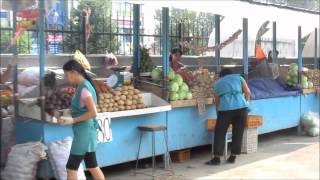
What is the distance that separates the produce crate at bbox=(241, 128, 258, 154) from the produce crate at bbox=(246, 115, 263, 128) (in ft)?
0.24

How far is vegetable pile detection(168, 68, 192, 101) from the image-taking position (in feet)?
24.3

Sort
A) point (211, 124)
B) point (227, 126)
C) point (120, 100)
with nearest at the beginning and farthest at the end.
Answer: point (120, 100)
point (227, 126)
point (211, 124)

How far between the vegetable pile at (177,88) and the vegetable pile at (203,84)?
20 cm

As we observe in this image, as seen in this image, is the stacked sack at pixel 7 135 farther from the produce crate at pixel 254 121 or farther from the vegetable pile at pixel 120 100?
the produce crate at pixel 254 121

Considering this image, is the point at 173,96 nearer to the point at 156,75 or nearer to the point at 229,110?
the point at 156,75

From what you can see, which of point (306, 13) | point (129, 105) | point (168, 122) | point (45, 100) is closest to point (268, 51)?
point (306, 13)

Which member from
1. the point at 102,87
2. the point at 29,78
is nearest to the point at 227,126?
the point at 102,87

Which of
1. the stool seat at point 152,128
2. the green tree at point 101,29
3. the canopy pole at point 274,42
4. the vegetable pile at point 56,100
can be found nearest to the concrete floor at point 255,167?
the stool seat at point 152,128

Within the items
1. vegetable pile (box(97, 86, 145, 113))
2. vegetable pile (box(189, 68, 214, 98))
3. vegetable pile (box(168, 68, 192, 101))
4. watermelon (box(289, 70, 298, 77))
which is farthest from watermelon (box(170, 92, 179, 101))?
watermelon (box(289, 70, 298, 77))

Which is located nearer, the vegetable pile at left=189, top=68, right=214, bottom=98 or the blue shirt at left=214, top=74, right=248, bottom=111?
the blue shirt at left=214, top=74, right=248, bottom=111

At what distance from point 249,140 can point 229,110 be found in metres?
1.01

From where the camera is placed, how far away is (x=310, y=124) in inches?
400

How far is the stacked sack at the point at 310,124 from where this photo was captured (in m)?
10.1

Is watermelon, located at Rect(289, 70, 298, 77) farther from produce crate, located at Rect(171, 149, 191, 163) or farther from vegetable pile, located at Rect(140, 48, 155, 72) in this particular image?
vegetable pile, located at Rect(140, 48, 155, 72)
